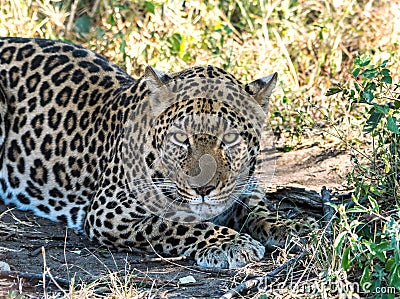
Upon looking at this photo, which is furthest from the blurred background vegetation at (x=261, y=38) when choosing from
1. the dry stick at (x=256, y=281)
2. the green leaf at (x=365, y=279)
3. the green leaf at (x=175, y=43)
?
the green leaf at (x=365, y=279)

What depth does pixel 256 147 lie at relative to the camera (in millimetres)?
6605

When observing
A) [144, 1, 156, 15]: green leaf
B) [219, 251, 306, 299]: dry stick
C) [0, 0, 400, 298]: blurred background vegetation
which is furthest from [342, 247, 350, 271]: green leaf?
[144, 1, 156, 15]: green leaf

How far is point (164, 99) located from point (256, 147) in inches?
31.4

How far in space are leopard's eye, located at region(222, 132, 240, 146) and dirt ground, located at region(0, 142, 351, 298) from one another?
0.88 m

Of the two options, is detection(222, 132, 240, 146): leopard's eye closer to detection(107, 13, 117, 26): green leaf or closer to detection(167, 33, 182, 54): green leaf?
detection(167, 33, 182, 54): green leaf

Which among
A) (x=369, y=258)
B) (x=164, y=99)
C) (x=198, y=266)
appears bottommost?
(x=198, y=266)

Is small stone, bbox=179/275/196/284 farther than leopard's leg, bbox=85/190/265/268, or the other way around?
leopard's leg, bbox=85/190/265/268

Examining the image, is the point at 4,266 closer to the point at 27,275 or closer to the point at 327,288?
the point at 27,275

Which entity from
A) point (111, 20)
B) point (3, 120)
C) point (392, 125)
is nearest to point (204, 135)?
point (392, 125)

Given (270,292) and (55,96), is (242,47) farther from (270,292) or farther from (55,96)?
(270,292)

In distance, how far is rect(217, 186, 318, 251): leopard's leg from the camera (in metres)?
6.46

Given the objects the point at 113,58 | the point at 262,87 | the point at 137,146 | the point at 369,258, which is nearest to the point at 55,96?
the point at 137,146

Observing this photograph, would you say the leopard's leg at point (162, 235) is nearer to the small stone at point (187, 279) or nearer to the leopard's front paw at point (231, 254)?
the leopard's front paw at point (231, 254)

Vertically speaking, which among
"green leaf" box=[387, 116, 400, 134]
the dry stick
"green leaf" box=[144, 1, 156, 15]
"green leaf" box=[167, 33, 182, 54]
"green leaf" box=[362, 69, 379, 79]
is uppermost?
"green leaf" box=[362, 69, 379, 79]
